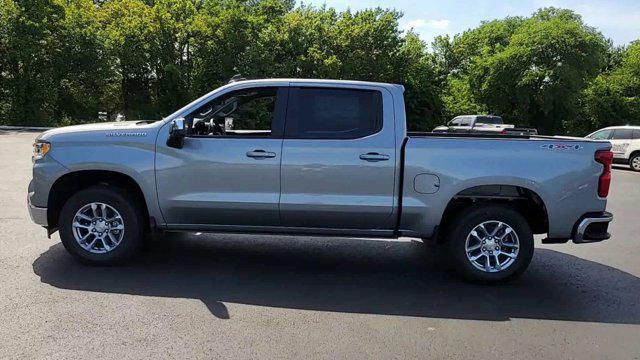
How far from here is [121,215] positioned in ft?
18.7

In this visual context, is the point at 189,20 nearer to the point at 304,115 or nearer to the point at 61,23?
the point at 61,23

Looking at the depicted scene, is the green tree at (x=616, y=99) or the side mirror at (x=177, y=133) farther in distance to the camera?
the green tree at (x=616, y=99)

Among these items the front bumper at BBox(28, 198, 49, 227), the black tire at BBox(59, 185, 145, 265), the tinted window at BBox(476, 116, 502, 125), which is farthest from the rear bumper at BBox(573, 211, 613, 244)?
the tinted window at BBox(476, 116, 502, 125)

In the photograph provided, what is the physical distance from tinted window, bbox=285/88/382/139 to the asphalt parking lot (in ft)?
4.91

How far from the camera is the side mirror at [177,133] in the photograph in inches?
212

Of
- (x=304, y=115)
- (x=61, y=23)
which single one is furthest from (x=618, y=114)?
(x=304, y=115)

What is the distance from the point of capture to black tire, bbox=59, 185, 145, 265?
569cm

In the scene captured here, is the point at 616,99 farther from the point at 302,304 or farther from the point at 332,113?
the point at 302,304

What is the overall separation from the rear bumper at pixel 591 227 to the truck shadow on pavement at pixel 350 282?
0.55 m

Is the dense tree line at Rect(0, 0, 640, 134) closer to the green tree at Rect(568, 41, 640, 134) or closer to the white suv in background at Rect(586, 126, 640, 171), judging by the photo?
the green tree at Rect(568, 41, 640, 134)

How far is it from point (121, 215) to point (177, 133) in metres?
1.06

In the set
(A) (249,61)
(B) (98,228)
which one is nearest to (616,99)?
(A) (249,61)

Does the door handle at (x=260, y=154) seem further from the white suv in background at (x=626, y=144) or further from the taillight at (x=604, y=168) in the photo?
the white suv in background at (x=626, y=144)

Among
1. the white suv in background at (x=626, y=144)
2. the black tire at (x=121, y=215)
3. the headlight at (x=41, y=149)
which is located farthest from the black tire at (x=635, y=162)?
the headlight at (x=41, y=149)
